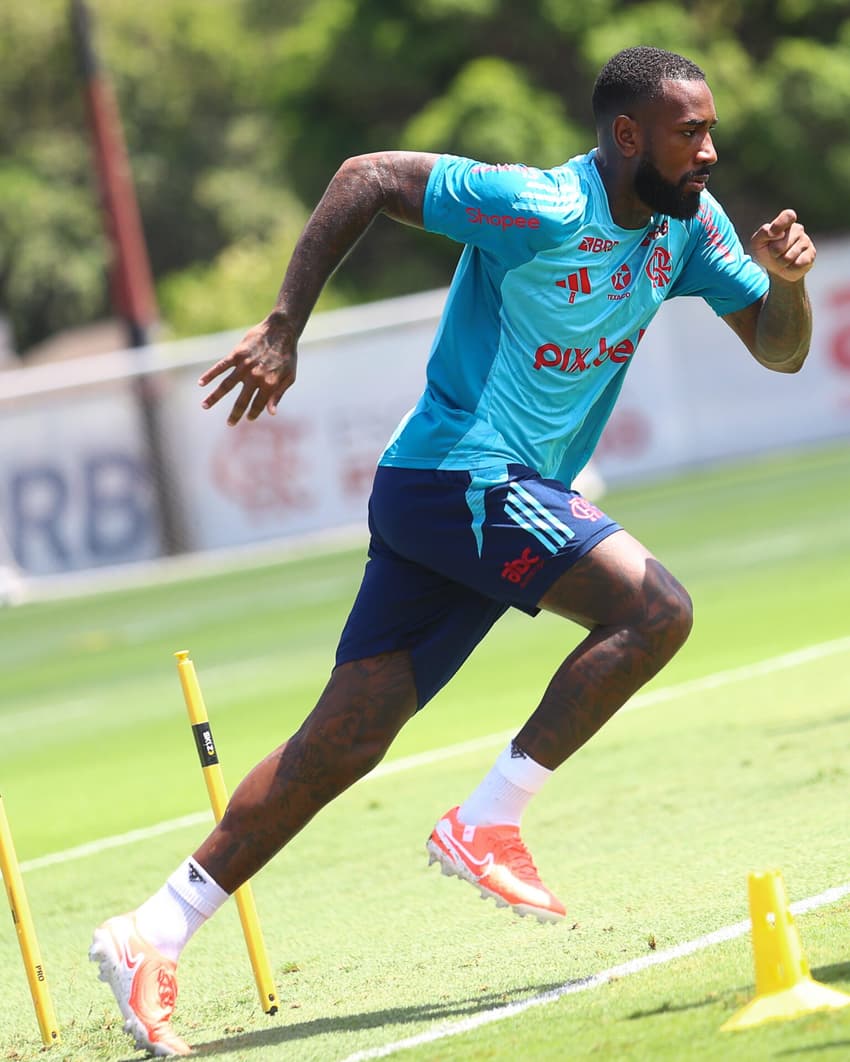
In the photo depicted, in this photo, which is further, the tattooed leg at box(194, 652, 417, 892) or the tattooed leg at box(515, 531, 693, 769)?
the tattooed leg at box(194, 652, 417, 892)

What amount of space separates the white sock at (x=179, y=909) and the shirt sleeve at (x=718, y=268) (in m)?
2.02

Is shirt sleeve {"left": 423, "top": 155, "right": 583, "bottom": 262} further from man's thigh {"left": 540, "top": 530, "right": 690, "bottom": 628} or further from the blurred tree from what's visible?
the blurred tree

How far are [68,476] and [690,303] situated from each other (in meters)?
8.14

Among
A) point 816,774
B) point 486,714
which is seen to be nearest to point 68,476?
point 486,714

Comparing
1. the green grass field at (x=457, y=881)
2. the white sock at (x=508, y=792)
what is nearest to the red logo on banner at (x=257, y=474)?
the green grass field at (x=457, y=881)

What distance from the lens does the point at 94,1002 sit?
5.90 metres

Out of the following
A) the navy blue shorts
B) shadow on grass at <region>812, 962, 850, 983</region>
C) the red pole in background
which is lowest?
shadow on grass at <region>812, 962, 850, 983</region>

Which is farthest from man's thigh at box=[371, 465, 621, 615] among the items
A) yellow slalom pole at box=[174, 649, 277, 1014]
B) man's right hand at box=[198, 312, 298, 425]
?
yellow slalom pole at box=[174, 649, 277, 1014]

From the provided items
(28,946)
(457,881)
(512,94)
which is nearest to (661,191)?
(28,946)

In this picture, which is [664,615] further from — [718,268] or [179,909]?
[179,909]

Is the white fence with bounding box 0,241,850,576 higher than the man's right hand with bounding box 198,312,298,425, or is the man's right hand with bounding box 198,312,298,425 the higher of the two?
the white fence with bounding box 0,241,850,576

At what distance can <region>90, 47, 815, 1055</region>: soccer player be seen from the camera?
4.92m

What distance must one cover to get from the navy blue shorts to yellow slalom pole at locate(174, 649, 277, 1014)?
16.9 inches

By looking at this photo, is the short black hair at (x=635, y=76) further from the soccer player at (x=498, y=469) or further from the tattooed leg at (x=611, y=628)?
the tattooed leg at (x=611, y=628)
